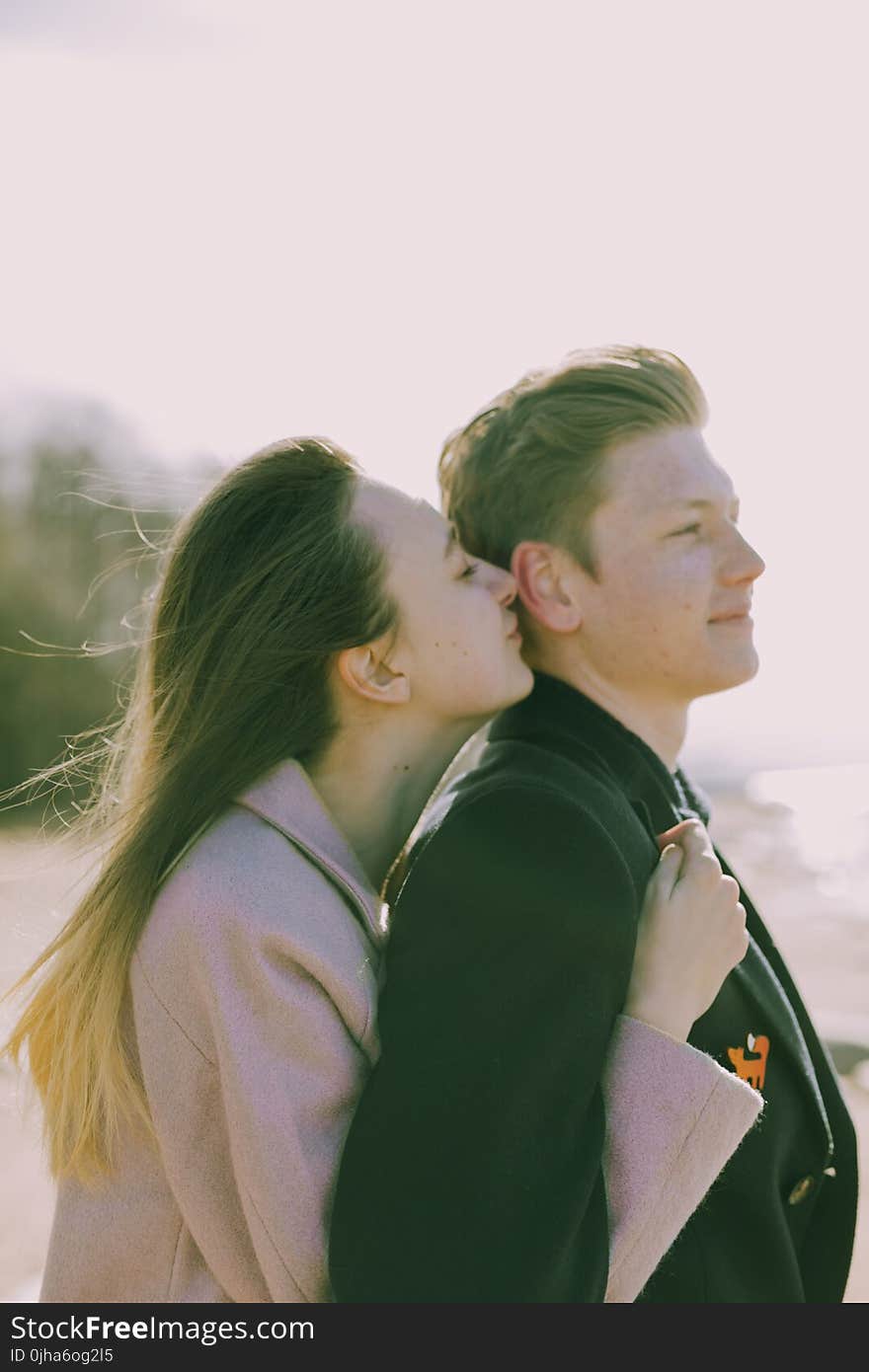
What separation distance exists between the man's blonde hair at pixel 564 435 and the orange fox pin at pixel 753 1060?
96cm

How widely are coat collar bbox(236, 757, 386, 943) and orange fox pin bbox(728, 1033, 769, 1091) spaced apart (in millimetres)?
667

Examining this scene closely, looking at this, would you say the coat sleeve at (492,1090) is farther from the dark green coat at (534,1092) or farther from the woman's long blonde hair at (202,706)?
the woman's long blonde hair at (202,706)

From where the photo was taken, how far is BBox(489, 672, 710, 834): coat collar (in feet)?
8.27

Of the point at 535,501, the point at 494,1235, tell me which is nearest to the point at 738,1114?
the point at 494,1235

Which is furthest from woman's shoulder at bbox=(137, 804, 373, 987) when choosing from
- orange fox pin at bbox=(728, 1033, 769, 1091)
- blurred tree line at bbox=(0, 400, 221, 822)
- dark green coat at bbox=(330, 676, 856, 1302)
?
blurred tree line at bbox=(0, 400, 221, 822)

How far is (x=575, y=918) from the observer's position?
1.99m

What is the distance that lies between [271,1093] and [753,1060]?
2.98 ft

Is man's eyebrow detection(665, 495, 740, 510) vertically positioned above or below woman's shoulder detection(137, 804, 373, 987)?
above

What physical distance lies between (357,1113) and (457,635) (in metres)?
0.90

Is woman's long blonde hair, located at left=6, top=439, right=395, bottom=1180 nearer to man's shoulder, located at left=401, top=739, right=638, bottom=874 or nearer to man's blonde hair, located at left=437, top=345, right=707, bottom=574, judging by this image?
man's shoulder, located at left=401, top=739, right=638, bottom=874

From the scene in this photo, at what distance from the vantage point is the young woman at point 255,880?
199 cm

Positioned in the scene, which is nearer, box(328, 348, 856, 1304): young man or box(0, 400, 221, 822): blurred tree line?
box(328, 348, 856, 1304): young man

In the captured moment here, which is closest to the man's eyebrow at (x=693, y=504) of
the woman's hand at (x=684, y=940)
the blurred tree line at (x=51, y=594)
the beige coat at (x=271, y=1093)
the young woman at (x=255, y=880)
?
the young woman at (x=255, y=880)

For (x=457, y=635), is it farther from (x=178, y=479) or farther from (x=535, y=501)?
(x=178, y=479)
